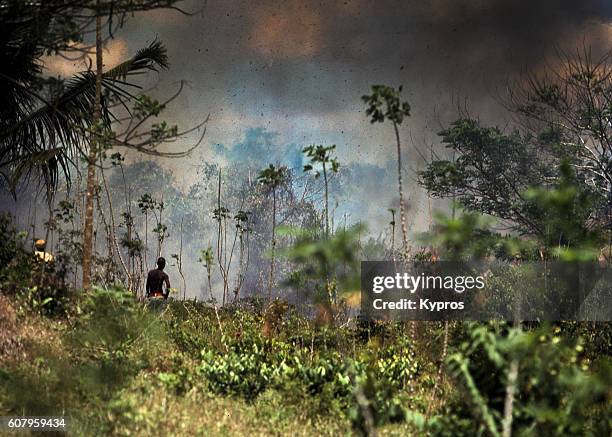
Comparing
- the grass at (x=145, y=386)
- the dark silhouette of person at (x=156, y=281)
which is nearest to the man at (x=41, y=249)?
the dark silhouette of person at (x=156, y=281)

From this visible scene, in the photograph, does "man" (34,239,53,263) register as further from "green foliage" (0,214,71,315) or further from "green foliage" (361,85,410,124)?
"green foliage" (361,85,410,124)

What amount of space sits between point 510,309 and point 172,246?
2616 centimetres

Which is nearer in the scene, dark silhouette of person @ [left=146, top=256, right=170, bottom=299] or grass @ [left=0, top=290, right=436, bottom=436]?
grass @ [left=0, top=290, right=436, bottom=436]

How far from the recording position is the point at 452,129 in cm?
2094

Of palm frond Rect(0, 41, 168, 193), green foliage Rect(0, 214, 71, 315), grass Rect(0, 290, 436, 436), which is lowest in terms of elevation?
grass Rect(0, 290, 436, 436)

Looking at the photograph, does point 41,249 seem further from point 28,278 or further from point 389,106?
point 389,106

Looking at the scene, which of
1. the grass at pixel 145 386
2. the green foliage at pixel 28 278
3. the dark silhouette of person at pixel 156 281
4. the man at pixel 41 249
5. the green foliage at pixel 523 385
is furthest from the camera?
the dark silhouette of person at pixel 156 281

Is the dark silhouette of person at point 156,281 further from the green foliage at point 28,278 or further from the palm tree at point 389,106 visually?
the palm tree at point 389,106

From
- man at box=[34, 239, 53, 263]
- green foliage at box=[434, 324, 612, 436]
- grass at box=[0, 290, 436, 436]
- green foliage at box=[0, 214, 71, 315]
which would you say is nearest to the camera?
green foliage at box=[434, 324, 612, 436]

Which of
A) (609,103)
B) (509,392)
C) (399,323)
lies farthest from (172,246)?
(509,392)

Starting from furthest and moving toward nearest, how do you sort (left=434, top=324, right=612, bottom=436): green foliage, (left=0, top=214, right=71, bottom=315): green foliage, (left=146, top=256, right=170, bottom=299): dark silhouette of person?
1. (left=146, top=256, right=170, bottom=299): dark silhouette of person
2. (left=0, top=214, right=71, bottom=315): green foliage
3. (left=434, top=324, right=612, bottom=436): green foliage

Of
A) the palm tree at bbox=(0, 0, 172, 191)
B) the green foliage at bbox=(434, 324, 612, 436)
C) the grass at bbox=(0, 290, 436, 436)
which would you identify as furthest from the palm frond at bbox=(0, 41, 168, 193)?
the green foliage at bbox=(434, 324, 612, 436)

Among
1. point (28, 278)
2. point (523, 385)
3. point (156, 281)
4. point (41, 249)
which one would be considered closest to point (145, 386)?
point (523, 385)

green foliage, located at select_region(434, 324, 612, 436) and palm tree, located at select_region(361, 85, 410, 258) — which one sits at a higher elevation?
palm tree, located at select_region(361, 85, 410, 258)
